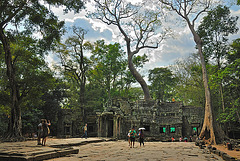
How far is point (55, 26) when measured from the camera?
1483cm

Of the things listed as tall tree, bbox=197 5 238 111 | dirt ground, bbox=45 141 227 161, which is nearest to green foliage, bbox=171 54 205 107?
tall tree, bbox=197 5 238 111

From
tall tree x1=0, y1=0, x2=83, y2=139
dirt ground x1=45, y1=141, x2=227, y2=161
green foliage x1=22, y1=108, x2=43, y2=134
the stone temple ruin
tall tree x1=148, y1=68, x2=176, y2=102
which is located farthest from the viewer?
tall tree x1=148, y1=68, x2=176, y2=102

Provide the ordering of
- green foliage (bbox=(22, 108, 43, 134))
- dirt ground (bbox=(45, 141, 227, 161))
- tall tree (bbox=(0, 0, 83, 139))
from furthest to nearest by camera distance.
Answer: green foliage (bbox=(22, 108, 43, 134)), tall tree (bbox=(0, 0, 83, 139)), dirt ground (bbox=(45, 141, 227, 161))

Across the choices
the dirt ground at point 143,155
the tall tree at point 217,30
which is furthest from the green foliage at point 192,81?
the dirt ground at point 143,155

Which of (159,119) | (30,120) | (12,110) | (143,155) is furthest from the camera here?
(159,119)

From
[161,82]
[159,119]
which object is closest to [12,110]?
[159,119]

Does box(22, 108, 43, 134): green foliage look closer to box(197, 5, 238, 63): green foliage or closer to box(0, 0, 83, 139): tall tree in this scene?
box(0, 0, 83, 139): tall tree

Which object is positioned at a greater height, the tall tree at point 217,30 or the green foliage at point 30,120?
the tall tree at point 217,30

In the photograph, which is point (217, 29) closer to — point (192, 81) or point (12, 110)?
point (192, 81)

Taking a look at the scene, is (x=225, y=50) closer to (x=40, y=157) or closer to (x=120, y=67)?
(x=120, y=67)

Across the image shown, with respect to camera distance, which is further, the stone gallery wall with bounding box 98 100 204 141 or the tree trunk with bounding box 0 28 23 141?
the stone gallery wall with bounding box 98 100 204 141

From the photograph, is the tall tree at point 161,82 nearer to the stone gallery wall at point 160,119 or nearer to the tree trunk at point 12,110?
the stone gallery wall at point 160,119

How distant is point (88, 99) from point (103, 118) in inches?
348

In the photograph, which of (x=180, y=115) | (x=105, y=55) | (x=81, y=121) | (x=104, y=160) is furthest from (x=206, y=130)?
(x=105, y=55)
